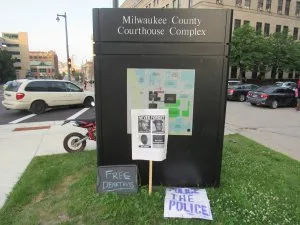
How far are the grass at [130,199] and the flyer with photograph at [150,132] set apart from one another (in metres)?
0.66

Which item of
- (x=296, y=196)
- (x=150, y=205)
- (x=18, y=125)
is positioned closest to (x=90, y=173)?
(x=150, y=205)

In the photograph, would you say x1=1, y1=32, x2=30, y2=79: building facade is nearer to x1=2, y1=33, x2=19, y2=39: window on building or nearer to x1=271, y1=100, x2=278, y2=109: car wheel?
x1=2, y1=33, x2=19, y2=39: window on building

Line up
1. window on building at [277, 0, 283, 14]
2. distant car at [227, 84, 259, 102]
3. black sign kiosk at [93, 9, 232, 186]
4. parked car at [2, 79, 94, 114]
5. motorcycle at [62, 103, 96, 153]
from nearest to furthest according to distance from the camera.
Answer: black sign kiosk at [93, 9, 232, 186], motorcycle at [62, 103, 96, 153], parked car at [2, 79, 94, 114], distant car at [227, 84, 259, 102], window on building at [277, 0, 283, 14]

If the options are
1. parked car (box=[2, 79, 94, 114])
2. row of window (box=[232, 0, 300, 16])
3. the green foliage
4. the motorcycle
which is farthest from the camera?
row of window (box=[232, 0, 300, 16])

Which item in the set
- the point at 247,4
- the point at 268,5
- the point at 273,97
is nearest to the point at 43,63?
the point at 247,4

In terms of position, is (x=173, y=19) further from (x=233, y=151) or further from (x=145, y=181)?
(x=233, y=151)

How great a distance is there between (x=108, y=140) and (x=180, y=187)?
1.31m

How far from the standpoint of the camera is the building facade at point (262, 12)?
140 ft

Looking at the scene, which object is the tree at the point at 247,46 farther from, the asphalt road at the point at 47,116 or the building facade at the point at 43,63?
the building facade at the point at 43,63

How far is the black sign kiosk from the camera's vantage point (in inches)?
144

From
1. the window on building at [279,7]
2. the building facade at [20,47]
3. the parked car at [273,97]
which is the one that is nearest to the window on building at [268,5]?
the window on building at [279,7]

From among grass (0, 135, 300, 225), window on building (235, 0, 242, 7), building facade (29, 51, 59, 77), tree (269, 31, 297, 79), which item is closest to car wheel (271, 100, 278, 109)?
grass (0, 135, 300, 225)

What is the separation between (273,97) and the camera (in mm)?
17219

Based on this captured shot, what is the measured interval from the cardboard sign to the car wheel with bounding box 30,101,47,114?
404 inches
